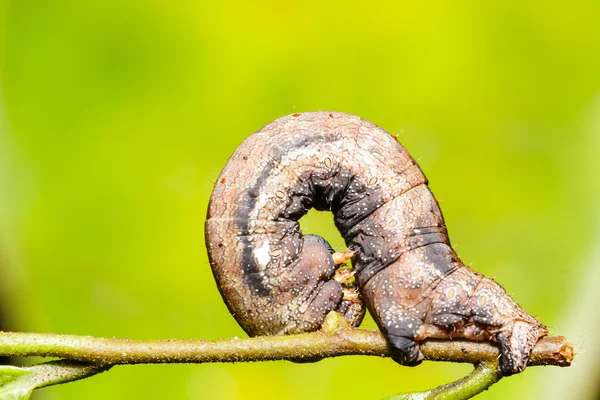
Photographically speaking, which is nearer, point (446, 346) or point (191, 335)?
point (446, 346)

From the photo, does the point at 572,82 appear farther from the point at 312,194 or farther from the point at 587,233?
the point at 312,194

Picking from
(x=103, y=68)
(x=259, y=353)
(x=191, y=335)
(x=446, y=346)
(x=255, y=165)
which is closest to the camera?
(x=259, y=353)

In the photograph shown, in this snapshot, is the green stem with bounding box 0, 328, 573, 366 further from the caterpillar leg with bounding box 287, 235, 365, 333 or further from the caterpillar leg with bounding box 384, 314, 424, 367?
the caterpillar leg with bounding box 287, 235, 365, 333

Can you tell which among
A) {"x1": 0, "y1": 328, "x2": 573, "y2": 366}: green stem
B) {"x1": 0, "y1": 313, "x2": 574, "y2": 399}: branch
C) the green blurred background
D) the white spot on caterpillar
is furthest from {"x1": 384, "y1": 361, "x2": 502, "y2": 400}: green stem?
the green blurred background

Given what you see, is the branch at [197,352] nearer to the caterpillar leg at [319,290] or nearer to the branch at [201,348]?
the branch at [201,348]

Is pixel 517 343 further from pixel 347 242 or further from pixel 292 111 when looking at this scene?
pixel 292 111

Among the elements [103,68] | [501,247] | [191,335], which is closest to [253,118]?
[103,68]
